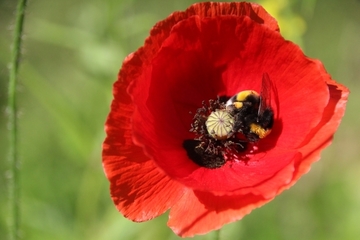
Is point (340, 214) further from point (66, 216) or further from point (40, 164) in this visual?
point (40, 164)

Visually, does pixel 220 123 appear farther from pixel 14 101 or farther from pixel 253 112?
pixel 14 101

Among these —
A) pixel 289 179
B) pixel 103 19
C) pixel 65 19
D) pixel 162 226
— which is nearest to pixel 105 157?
pixel 289 179

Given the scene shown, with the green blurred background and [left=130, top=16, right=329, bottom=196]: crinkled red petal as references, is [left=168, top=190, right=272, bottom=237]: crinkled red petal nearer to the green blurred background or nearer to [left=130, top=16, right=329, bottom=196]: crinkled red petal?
[left=130, top=16, right=329, bottom=196]: crinkled red petal

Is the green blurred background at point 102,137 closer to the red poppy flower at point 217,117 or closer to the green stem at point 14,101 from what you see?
the green stem at point 14,101

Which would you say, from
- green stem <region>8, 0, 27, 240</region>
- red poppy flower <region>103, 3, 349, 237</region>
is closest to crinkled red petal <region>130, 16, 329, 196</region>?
red poppy flower <region>103, 3, 349, 237</region>

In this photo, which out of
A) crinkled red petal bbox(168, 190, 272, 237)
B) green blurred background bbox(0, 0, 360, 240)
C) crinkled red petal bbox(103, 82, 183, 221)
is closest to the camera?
crinkled red petal bbox(168, 190, 272, 237)

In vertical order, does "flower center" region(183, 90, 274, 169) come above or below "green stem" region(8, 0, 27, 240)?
below
